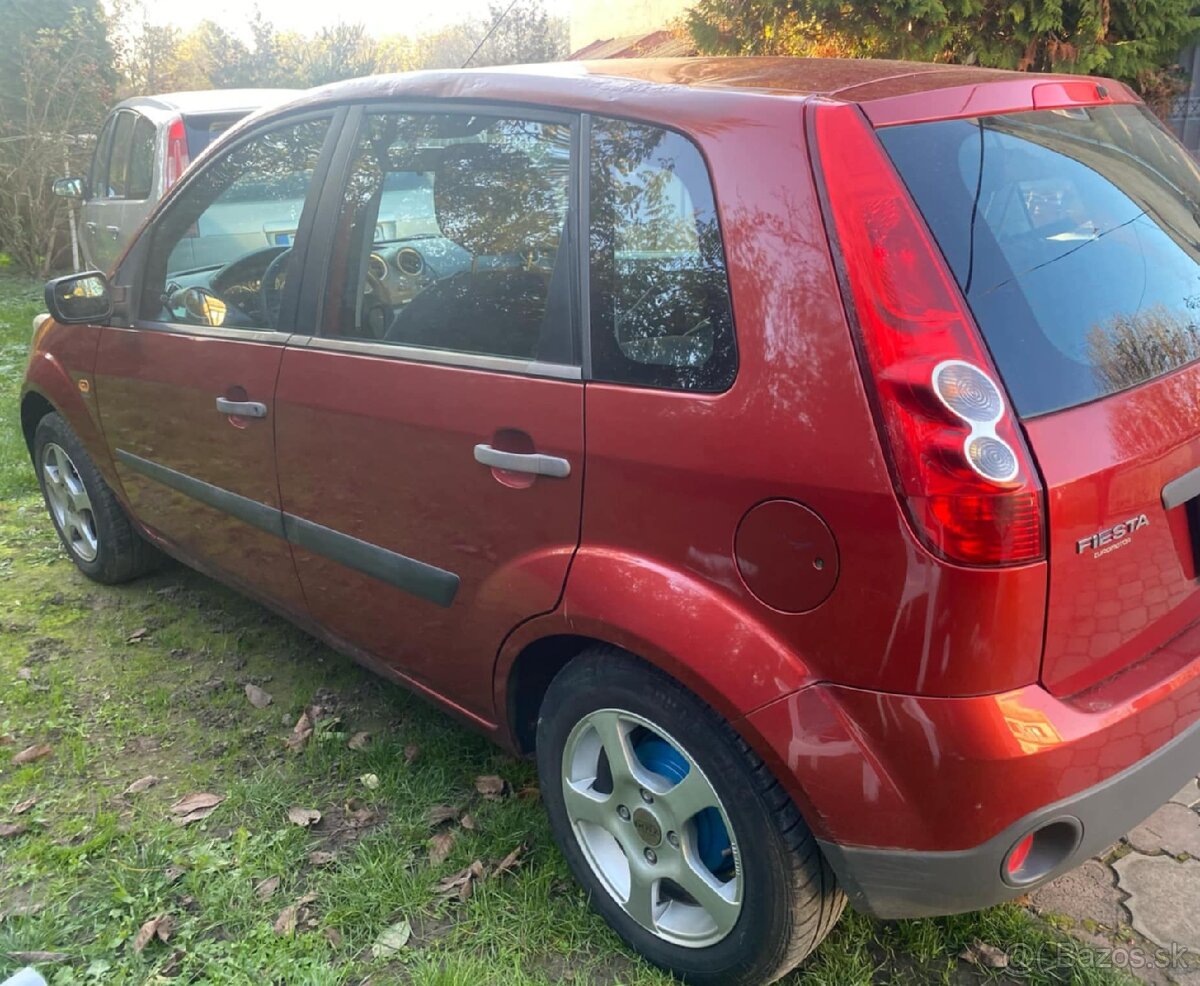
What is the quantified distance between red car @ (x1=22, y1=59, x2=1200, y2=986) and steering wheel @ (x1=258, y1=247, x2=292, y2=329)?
0.20 m

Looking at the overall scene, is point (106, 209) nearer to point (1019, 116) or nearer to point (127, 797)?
point (127, 797)

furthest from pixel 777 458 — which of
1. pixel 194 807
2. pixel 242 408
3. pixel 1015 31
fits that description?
pixel 1015 31

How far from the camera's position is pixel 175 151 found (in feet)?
24.8

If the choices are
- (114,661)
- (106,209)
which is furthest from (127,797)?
(106,209)

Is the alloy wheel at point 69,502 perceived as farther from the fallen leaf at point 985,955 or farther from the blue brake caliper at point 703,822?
the fallen leaf at point 985,955

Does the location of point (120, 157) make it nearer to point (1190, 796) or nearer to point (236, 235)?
point (236, 235)

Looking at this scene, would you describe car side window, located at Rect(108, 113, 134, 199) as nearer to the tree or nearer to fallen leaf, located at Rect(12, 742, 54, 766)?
the tree

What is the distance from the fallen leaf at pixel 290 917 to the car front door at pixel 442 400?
57 cm

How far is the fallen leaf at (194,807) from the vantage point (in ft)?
8.96

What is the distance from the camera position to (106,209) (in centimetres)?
Result: 841

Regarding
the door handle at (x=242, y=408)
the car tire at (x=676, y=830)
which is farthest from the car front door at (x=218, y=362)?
the car tire at (x=676, y=830)

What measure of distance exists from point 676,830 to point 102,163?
8.81 meters

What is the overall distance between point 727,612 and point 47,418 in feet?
11.2

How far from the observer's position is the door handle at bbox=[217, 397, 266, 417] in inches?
109
